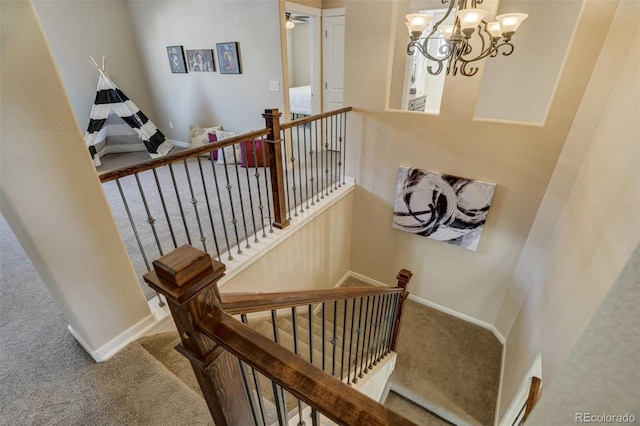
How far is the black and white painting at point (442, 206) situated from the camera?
294cm

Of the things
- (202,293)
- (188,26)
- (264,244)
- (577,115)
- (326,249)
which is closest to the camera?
(202,293)

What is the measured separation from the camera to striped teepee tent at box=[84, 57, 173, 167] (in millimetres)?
4168

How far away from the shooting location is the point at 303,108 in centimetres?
662

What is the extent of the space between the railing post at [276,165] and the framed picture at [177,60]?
134 inches

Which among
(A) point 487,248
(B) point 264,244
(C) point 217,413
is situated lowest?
(A) point 487,248

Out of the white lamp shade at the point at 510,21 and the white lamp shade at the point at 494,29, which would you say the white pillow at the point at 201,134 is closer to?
the white lamp shade at the point at 494,29

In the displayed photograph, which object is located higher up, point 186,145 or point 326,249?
point 186,145

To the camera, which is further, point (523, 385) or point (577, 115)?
point (577, 115)

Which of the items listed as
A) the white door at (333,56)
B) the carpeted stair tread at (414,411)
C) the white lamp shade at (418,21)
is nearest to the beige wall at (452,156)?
the white lamp shade at (418,21)

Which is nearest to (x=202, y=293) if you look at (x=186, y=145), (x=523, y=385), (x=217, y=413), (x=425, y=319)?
(x=217, y=413)

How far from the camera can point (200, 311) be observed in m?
0.66

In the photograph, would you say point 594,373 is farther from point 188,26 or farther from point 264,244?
point 188,26

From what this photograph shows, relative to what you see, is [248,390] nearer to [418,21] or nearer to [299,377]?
[299,377]

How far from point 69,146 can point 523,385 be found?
303 cm
